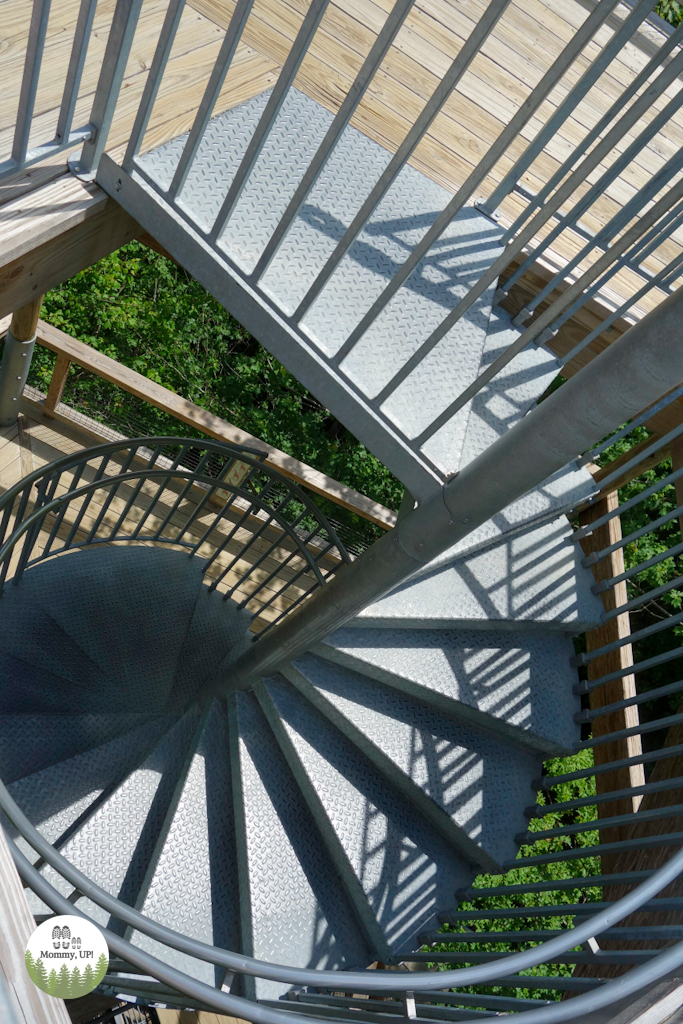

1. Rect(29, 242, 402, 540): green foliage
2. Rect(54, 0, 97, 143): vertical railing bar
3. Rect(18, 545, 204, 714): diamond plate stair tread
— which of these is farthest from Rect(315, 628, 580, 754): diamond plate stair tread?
Rect(29, 242, 402, 540): green foliage

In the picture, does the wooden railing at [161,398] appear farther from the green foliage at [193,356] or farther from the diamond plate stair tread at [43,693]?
the green foliage at [193,356]

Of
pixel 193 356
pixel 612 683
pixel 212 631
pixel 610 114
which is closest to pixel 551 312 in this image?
pixel 610 114

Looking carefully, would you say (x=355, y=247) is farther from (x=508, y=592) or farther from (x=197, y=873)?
(x=197, y=873)

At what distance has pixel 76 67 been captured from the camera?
1799 millimetres

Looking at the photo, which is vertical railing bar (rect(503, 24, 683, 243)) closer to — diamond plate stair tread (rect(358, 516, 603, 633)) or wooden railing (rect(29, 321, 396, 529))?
diamond plate stair tread (rect(358, 516, 603, 633))

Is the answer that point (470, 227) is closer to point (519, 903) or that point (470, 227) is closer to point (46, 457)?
point (46, 457)

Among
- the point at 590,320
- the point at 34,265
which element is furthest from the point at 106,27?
the point at 590,320

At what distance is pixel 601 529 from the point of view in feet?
10.5

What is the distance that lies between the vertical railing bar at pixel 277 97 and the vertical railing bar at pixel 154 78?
0.80 feet

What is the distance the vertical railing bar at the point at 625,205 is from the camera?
1948 mm

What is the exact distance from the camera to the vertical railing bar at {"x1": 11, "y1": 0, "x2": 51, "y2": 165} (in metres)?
1.65

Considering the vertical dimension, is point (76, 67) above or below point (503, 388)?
above

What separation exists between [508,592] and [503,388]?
814 millimetres

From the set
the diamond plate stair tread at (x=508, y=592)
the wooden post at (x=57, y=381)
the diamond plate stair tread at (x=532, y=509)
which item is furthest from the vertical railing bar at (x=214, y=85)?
the wooden post at (x=57, y=381)
